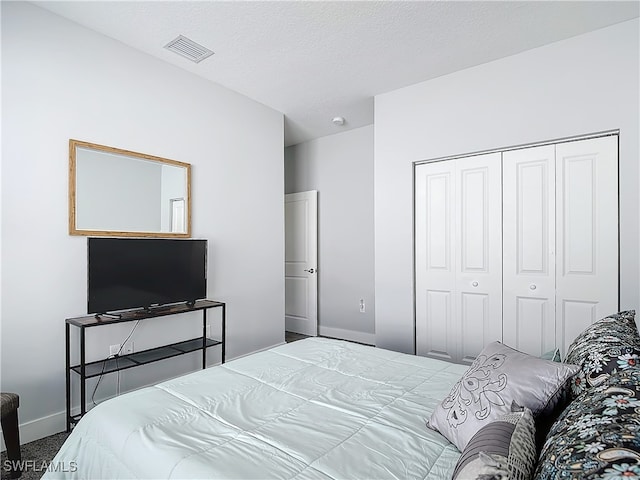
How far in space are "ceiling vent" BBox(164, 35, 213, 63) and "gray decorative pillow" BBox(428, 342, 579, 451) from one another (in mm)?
3047

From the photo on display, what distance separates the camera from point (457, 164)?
11.3 feet

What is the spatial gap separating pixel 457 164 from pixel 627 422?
298cm

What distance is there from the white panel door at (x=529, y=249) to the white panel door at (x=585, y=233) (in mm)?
63

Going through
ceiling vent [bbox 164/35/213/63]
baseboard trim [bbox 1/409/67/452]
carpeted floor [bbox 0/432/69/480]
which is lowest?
carpeted floor [bbox 0/432/69/480]

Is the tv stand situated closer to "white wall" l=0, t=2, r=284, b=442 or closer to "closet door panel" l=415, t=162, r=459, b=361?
"white wall" l=0, t=2, r=284, b=442

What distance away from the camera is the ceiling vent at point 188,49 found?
2.86 m

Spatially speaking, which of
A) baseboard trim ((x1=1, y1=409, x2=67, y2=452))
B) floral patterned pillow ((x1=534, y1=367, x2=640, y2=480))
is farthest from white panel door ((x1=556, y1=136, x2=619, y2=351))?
baseboard trim ((x1=1, y1=409, x2=67, y2=452))

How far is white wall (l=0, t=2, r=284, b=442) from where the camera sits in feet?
7.75

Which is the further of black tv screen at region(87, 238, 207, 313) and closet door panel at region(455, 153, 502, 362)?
closet door panel at region(455, 153, 502, 362)

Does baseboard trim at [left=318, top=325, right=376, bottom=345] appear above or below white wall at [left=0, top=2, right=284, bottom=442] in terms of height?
below

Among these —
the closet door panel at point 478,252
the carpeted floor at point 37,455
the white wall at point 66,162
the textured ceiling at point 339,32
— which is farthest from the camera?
the closet door panel at point 478,252

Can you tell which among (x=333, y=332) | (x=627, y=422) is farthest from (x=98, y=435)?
(x=333, y=332)

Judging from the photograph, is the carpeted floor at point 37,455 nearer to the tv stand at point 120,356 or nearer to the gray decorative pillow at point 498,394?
the tv stand at point 120,356

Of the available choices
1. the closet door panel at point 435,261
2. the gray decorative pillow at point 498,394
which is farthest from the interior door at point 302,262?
the gray decorative pillow at point 498,394
